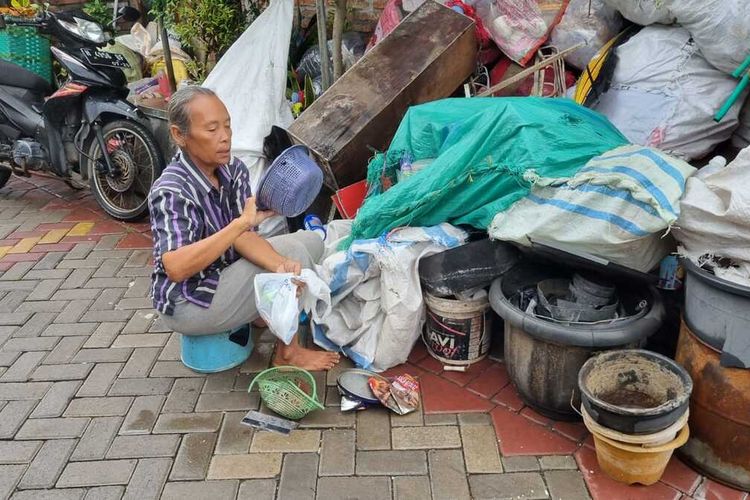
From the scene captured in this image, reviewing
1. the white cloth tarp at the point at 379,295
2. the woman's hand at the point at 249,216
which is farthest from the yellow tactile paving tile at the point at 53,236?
the woman's hand at the point at 249,216

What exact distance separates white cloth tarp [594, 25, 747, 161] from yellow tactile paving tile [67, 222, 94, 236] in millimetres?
3727

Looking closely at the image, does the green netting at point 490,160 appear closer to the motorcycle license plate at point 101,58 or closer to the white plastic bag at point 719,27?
the white plastic bag at point 719,27

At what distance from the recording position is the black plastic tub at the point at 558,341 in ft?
8.30

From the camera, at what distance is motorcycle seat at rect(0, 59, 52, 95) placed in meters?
5.20

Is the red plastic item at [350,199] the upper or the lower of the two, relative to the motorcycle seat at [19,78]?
lower

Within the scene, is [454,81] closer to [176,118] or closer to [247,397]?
[176,118]

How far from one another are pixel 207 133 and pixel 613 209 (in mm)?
1652

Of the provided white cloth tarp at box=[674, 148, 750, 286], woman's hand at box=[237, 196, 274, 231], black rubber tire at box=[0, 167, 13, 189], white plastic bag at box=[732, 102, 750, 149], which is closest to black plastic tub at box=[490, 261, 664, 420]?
white cloth tarp at box=[674, 148, 750, 286]

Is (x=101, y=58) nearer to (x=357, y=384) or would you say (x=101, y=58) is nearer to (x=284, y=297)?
(x=284, y=297)

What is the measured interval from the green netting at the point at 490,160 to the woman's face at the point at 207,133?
767 millimetres

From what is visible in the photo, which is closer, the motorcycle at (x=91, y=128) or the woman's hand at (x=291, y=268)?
the woman's hand at (x=291, y=268)

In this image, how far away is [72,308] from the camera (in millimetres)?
3836

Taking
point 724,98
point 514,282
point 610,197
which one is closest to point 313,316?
point 514,282

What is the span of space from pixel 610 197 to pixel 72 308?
9.99ft
